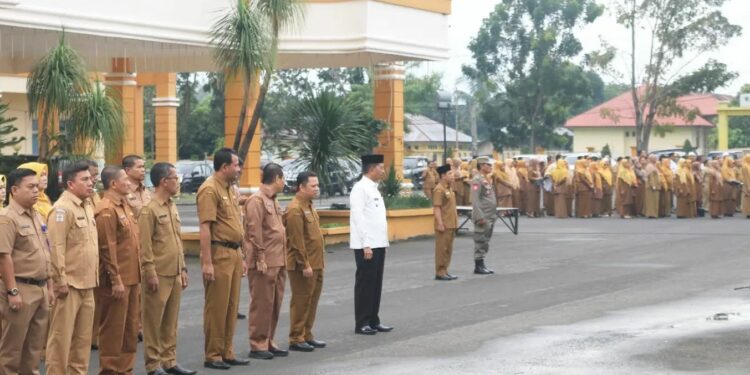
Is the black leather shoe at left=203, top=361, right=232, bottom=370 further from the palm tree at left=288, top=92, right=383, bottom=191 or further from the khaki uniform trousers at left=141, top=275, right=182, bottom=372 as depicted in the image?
the palm tree at left=288, top=92, right=383, bottom=191

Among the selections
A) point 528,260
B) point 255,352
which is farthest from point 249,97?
point 255,352

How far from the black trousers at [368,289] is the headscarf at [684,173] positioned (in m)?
21.9

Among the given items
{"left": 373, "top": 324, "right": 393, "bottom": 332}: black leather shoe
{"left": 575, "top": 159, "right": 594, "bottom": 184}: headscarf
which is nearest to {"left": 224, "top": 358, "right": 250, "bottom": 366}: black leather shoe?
{"left": 373, "top": 324, "right": 393, "bottom": 332}: black leather shoe

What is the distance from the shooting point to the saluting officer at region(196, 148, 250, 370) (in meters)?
11.4

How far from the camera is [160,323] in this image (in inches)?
431

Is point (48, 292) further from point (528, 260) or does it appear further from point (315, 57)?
point (315, 57)

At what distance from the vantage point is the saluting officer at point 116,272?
1057cm

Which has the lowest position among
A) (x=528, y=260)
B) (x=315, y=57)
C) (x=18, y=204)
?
(x=528, y=260)

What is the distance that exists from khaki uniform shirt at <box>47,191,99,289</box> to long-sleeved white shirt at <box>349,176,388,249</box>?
3975 mm

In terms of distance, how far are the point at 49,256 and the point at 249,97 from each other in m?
14.3

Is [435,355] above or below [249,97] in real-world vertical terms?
below

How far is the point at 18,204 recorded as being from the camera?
9852 millimetres

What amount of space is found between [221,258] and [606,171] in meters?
26.0

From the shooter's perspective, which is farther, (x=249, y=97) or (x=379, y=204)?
(x=249, y=97)
